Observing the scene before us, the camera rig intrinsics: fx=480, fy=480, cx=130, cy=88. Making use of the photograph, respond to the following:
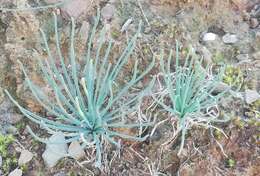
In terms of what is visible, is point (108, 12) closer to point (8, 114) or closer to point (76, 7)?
point (76, 7)

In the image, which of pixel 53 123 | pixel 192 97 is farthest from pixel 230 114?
pixel 53 123

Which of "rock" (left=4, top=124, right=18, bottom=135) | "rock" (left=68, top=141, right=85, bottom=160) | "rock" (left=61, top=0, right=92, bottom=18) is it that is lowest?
"rock" (left=68, top=141, right=85, bottom=160)

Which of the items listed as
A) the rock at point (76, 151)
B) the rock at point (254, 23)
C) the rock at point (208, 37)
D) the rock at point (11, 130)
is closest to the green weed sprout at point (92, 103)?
the rock at point (76, 151)

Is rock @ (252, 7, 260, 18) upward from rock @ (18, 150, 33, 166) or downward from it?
upward

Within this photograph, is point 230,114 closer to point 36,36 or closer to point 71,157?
point 71,157

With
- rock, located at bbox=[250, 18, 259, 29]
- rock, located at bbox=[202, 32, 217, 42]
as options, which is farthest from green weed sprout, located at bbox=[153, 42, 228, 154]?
rock, located at bbox=[250, 18, 259, 29]

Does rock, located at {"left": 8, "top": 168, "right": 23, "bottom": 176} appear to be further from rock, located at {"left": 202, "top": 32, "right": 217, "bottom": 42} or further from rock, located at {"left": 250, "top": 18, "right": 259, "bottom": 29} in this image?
rock, located at {"left": 250, "top": 18, "right": 259, "bottom": 29}

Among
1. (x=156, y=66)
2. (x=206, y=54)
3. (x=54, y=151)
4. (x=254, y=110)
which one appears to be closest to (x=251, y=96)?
(x=254, y=110)
